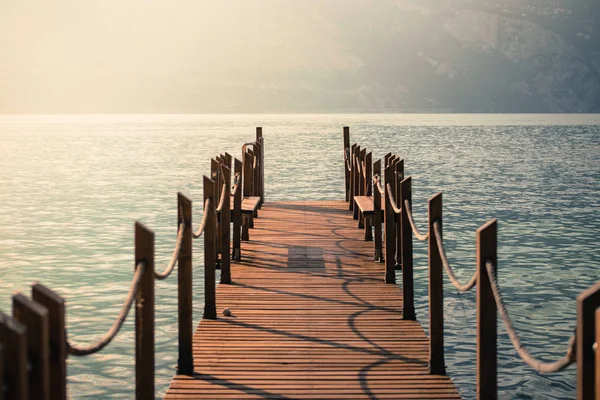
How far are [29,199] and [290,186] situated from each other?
1123cm

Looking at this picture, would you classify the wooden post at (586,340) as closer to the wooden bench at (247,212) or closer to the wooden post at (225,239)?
the wooden post at (225,239)

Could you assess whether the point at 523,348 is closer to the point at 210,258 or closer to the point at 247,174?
the point at 210,258

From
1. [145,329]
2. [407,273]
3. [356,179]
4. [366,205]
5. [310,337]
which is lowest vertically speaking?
[310,337]

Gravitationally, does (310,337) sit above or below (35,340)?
below

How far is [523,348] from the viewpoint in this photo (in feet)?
17.9

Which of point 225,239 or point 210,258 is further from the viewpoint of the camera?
point 225,239

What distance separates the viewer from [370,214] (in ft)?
47.5

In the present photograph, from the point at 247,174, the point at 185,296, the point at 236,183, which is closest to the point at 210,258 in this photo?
the point at 185,296

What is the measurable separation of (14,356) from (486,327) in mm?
3752

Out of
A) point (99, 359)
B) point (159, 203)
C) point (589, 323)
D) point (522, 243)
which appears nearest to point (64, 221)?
point (159, 203)

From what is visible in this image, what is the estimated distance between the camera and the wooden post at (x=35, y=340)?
13.3 ft

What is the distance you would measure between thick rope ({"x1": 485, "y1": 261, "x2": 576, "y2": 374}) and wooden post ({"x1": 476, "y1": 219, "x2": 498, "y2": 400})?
10cm

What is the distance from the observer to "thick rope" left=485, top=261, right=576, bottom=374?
15.0 ft

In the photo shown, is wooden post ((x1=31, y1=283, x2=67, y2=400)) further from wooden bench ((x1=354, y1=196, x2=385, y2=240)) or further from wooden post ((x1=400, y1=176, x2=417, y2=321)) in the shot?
wooden bench ((x1=354, y1=196, x2=385, y2=240))
